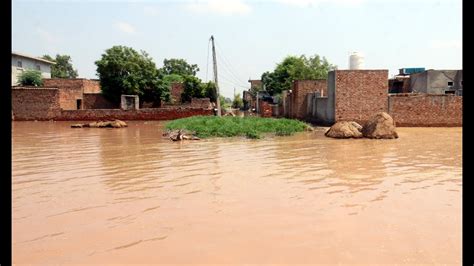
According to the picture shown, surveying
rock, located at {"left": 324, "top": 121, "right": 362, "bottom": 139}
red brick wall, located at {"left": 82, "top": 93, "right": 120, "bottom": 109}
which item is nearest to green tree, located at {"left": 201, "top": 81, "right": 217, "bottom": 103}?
red brick wall, located at {"left": 82, "top": 93, "right": 120, "bottom": 109}

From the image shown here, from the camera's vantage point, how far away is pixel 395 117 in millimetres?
21625

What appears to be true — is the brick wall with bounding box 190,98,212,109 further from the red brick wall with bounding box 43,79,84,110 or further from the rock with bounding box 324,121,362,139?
the rock with bounding box 324,121,362,139

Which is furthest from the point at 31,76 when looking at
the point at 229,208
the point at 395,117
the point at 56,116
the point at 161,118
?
the point at 229,208

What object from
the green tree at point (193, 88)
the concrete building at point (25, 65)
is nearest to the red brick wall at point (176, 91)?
the green tree at point (193, 88)

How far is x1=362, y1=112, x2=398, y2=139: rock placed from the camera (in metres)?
15.8

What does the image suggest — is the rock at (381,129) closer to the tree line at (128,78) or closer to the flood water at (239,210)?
the flood water at (239,210)

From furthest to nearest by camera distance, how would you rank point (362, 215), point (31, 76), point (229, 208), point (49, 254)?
point (31, 76), point (229, 208), point (362, 215), point (49, 254)

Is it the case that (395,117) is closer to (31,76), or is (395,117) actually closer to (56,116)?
(56,116)

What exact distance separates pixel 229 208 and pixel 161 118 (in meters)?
27.3

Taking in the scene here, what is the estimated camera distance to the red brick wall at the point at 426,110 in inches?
850

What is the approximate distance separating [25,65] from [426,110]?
36018mm

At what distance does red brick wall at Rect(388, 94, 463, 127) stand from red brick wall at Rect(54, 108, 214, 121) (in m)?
15.2

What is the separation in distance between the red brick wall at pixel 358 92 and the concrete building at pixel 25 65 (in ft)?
98.4
